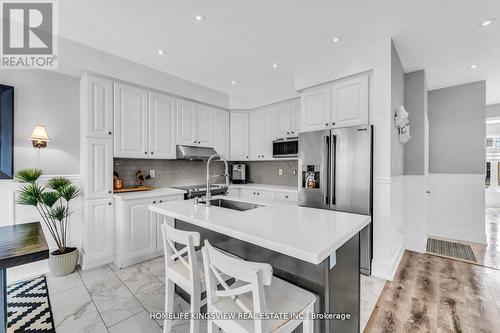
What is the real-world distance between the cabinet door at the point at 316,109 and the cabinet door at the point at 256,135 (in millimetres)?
1234

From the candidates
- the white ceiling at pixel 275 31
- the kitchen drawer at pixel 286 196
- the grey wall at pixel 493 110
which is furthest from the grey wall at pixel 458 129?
the kitchen drawer at pixel 286 196

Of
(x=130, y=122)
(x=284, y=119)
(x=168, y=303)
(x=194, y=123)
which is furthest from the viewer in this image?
(x=284, y=119)

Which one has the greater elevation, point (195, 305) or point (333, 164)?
point (333, 164)

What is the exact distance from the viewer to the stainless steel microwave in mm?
3679

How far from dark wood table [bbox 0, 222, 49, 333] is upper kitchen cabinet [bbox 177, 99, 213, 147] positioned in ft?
7.71

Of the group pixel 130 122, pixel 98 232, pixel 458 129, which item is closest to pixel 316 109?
pixel 130 122

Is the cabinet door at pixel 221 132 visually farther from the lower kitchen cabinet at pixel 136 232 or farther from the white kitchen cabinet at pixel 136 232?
the white kitchen cabinet at pixel 136 232

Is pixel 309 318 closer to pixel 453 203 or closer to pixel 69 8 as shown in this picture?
pixel 69 8

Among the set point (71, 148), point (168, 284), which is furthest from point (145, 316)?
point (71, 148)

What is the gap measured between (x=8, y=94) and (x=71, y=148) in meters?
0.78

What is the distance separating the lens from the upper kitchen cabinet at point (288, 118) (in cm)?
380

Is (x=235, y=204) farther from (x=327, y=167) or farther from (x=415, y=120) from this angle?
Answer: (x=415, y=120)

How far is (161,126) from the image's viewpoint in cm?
339

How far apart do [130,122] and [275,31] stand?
2.25m
